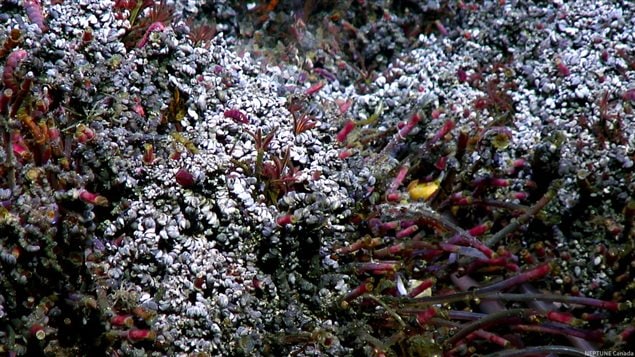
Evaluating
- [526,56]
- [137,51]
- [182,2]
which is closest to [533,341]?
[526,56]

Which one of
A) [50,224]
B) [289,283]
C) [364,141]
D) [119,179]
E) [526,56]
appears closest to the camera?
[50,224]

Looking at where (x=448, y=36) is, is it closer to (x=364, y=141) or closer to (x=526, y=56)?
(x=526, y=56)

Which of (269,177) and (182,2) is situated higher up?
(182,2)

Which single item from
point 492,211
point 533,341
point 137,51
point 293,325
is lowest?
point 533,341

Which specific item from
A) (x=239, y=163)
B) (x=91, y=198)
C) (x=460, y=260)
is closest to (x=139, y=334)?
(x=91, y=198)

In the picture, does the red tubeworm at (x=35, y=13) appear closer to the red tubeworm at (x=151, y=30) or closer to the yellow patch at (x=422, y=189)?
the red tubeworm at (x=151, y=30)

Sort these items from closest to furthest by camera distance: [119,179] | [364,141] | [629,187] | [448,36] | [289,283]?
[119,179]
[289,283]
[629,187]
[364,141]
[448,36]

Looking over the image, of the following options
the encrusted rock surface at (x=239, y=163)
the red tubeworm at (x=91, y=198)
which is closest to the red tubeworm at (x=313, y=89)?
the encrusted rock surface at (x=239, y=163)

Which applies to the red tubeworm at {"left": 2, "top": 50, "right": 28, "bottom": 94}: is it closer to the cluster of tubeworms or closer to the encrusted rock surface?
the encrusted rock surface

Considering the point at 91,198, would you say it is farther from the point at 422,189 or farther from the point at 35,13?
the point at 422,189
